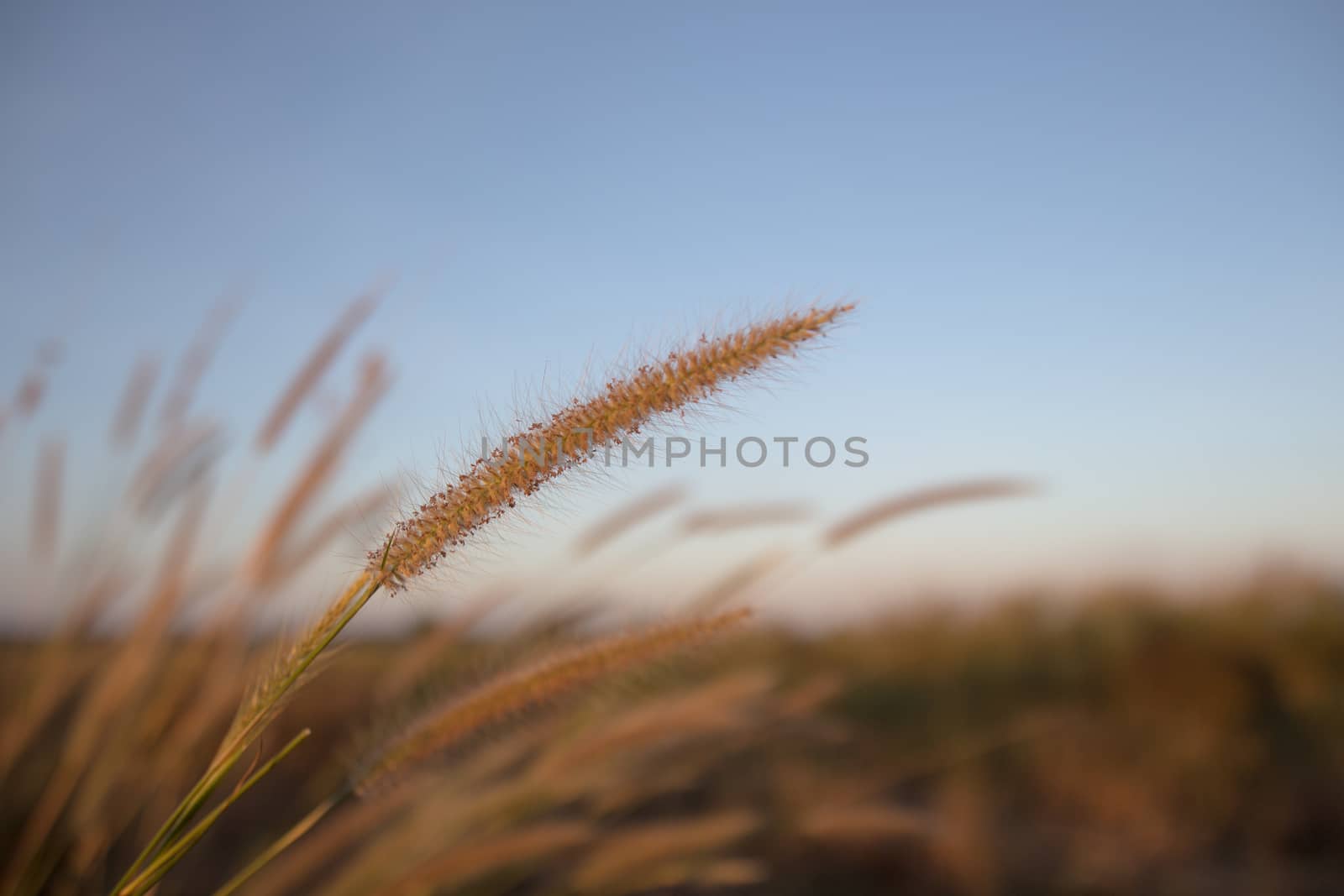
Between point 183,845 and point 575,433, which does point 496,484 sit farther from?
point 183,845

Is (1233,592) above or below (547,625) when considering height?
above

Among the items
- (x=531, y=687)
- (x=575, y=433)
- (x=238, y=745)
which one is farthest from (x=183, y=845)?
(x=575, y=433)

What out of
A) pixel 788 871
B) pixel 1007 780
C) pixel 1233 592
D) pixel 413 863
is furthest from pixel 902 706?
pixel 413 863

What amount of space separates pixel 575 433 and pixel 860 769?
13.7 feet

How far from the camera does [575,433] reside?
87cm

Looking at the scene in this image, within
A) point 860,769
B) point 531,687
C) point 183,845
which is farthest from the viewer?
point 860,769

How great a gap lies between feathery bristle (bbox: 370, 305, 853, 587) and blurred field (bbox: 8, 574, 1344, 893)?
41 centimetres

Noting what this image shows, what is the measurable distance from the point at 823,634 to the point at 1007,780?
11.2 feet

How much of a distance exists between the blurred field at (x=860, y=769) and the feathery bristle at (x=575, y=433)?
0.41m

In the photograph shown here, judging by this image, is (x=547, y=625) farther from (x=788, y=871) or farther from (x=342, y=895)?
(x=788, y=871)

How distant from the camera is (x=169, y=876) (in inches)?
84.3

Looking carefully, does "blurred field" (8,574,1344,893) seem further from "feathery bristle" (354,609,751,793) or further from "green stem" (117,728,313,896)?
"green stem" (117,728,313,896)

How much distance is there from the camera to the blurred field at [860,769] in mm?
1680

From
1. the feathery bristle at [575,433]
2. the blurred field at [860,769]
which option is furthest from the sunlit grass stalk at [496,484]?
the blurred field at [860,769]
